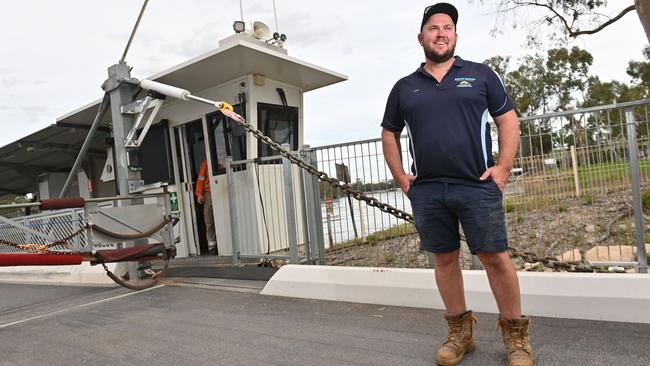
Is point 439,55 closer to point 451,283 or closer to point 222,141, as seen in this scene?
point 451,283

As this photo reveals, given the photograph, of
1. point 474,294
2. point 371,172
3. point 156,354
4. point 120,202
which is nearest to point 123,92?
point 120,202

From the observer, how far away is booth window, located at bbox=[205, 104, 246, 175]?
24.1 ft

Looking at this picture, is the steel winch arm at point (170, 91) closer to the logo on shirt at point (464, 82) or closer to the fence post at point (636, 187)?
the logo on shirt at point (464, 82)

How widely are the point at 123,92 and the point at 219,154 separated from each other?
168cm

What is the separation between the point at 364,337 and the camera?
11.5 feet

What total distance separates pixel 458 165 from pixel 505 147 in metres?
0.28

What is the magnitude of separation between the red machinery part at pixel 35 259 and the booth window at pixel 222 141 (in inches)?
106

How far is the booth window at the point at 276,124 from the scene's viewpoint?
7.41m

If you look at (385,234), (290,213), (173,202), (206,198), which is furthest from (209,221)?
(385,234)

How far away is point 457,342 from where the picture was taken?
2.89m

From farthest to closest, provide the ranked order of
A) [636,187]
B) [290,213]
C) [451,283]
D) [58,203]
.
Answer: [290,213]
[58,203]
[636,187]
[451,283]

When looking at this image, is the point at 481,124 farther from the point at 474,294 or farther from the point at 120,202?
the point at 120,202

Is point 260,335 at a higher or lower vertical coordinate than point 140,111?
lower

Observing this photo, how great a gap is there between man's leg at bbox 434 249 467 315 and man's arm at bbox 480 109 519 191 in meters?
0.52
